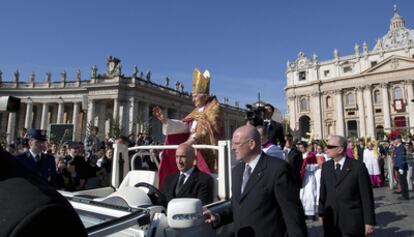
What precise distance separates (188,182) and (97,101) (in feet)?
151

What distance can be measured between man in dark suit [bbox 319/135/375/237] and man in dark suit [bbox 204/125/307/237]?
4.66 feet

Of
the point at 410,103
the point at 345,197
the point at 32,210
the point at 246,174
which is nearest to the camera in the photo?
the point at 32,210

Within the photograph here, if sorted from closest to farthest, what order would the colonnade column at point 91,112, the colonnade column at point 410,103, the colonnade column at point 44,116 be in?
the colonnade column at point 91,112
the colonnade column at point 44,116
the colonnade column at point 410,103

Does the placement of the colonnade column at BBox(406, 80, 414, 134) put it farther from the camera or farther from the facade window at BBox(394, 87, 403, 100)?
the camera

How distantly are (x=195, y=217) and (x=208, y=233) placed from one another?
3.23ft

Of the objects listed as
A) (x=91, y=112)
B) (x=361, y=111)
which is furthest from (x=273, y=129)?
(x=361, y=111)

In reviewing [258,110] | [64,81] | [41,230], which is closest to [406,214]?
[258,110]

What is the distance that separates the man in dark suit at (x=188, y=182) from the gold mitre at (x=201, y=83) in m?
1.81

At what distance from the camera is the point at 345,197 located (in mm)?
3586

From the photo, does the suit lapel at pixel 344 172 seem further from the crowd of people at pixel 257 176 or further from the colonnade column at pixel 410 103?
the colonnade column at pixel 410 103

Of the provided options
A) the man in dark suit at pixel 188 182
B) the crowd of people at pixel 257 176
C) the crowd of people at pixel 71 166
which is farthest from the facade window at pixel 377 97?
the man in dark suit at pixel 188 182

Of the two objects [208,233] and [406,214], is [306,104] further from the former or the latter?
[208,233]

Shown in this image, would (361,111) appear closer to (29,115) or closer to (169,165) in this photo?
(29,115)

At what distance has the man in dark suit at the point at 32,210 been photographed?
698mm
